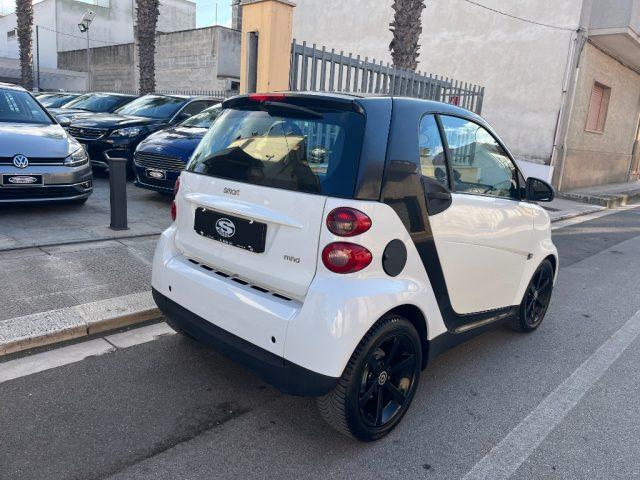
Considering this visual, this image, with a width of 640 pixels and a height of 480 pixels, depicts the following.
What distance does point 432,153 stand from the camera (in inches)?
114

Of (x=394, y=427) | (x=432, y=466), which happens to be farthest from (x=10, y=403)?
(x=432, y=466)

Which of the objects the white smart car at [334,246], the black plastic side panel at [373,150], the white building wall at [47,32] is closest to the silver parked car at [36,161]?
the white smart car at [334,246]

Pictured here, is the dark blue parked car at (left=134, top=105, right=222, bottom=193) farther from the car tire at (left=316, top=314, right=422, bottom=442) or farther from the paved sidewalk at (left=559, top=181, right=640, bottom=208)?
the paved sidewalk at (left=559, top=181, right=640, bottom=208)

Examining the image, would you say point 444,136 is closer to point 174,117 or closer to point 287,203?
point 287,203

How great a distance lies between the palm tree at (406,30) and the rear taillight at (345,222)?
8567mm

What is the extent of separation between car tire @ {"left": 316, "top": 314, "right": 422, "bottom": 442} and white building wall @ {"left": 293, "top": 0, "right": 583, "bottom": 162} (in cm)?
1282

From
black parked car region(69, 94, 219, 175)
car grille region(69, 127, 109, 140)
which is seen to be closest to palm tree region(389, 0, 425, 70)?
black parked car region(69, 94, 219, 175)

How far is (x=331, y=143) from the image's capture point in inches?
99.7

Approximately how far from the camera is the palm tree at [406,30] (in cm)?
991

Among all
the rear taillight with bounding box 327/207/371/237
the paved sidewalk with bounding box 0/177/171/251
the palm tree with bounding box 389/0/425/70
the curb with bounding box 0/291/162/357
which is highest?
the palm tree with bounding box 389/0/425/70

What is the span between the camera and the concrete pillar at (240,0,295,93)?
698 cm

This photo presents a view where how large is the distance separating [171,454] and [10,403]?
3.34ft

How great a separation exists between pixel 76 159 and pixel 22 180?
733 millimetres

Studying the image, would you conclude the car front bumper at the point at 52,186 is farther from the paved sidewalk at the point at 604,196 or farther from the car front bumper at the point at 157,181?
the paved sidewalk at the point at 604,196
